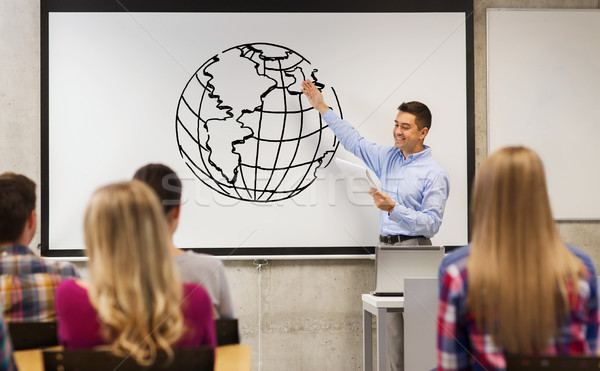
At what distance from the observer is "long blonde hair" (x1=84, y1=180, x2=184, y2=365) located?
1.35 meters

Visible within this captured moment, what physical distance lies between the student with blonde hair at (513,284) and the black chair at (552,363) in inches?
3.7

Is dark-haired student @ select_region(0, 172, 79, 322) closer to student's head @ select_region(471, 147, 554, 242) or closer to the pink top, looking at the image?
the pink top

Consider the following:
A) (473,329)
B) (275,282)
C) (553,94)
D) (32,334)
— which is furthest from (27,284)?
(553,94)

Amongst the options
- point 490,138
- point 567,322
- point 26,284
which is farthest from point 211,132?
point 567,322

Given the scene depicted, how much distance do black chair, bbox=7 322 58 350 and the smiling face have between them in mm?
2591

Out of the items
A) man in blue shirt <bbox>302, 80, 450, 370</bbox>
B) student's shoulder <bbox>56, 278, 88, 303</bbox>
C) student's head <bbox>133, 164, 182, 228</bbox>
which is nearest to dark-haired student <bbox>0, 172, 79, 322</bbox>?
student's head <bbox>133, 164, 182, 228</bbox>

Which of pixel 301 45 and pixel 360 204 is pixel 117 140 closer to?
pixel 301 45

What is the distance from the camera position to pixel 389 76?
4066 mm

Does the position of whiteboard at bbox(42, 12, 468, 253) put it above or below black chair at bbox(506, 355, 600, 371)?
above

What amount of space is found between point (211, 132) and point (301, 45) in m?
0.86

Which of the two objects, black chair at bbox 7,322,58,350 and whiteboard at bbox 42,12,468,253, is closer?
black chair at bbox 7,322,58,350

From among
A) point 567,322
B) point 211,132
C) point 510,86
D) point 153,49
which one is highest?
point 153,49

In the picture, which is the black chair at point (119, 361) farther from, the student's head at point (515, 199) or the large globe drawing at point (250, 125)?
the large globe drawing at point (250, 125)

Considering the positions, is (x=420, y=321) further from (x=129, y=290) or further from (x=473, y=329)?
(x=129, y=290)
